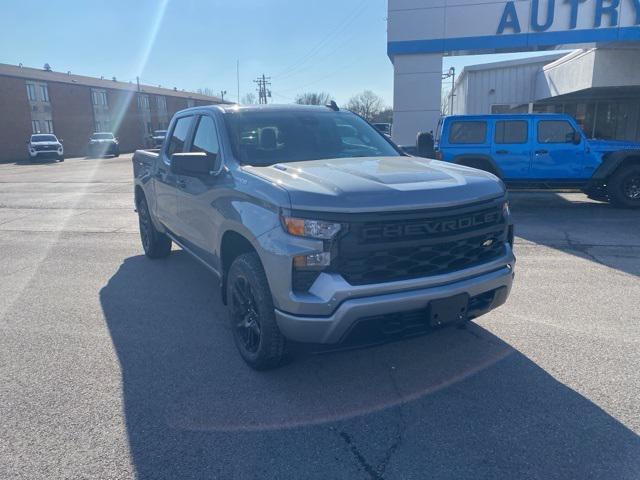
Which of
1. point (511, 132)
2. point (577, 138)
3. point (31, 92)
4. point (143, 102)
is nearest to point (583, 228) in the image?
point (577, 138)

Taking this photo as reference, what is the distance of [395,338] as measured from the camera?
297 cm

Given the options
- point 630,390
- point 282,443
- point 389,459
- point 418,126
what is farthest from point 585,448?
point 418,126

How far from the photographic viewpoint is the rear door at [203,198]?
12.9 feet

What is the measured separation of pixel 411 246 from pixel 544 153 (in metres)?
8.44

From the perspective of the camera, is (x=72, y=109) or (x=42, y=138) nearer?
(x=42, y=138)

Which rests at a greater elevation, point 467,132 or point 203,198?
point 467,132

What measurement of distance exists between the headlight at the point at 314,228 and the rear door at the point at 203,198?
1.08 meters

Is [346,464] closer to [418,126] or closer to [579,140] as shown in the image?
[579,140]

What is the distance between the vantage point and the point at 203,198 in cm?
416

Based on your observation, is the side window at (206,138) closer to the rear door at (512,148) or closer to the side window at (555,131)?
the rear door at (512,148)

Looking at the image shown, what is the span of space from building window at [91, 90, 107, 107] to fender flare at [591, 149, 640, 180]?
49924 millimetres

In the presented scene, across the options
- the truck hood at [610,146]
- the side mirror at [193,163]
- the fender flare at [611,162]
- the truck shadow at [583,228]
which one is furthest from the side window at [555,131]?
the side mirror at [193,163]

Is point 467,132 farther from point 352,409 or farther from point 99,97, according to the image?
point 99,97

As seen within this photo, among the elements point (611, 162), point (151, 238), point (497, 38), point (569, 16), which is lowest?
point (151, 238)
